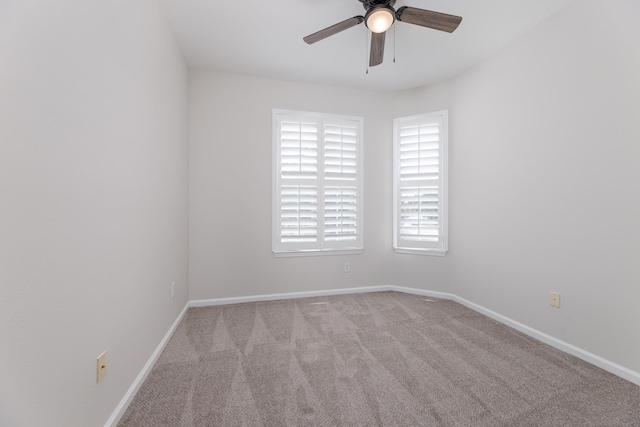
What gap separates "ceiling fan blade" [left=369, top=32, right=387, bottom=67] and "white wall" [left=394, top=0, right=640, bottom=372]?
1.35 metres

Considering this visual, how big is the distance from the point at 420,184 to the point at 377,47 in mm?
1778

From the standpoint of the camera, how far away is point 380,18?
6.11ft

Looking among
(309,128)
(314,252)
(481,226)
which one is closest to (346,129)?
(309,128)

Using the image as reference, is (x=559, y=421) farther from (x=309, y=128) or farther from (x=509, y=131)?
(x=309, y=128)

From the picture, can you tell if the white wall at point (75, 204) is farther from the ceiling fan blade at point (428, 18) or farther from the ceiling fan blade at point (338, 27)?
the ceiling fan blade at point (428, 18)

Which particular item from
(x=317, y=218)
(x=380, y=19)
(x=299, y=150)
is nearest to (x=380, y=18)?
(x=380, y=19)

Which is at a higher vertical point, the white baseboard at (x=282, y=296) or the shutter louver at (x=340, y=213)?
the shutter louver at (x=340, y=213)

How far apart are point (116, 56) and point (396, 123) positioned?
301 centimetres

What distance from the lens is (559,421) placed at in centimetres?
145

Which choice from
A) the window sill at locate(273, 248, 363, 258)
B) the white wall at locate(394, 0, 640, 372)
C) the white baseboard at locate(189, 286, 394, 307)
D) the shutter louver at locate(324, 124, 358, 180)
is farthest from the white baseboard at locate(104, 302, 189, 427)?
the white wall at locate(394, 0, 640, 372)

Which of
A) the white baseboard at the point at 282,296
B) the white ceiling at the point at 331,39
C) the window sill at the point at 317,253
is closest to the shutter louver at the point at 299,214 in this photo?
the window sill at the point at 317,253

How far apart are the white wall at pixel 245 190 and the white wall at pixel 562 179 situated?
0.88 m

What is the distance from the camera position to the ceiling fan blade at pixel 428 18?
1.82m

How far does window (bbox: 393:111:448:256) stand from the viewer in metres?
3.38
